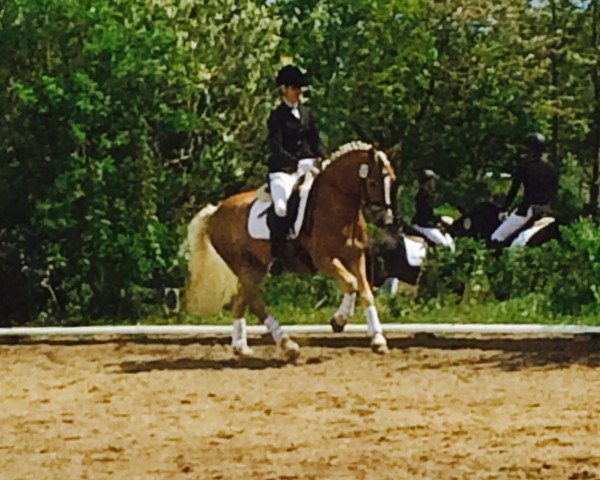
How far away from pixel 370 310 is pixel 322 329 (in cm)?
185

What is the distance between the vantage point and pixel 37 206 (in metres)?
18.4

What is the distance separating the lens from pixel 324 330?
16.4 meters

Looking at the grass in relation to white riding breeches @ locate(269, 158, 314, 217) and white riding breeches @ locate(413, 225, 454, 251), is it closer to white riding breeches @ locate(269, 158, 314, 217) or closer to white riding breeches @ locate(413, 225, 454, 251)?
white riding breeches @ locate(413, 225, 454, 251)

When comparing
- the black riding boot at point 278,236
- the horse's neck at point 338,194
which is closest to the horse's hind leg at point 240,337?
the black riding boot at point 278,236

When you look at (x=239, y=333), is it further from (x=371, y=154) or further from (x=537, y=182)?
(x=537, y=182)

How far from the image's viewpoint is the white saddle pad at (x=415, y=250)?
19.8 metres

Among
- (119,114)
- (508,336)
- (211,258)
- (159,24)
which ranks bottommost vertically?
(508,336)

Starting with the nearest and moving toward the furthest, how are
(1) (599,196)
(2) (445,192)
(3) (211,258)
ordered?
1. (3) (211,258)
2. (1) (599,196)
3. (2) (445,192)

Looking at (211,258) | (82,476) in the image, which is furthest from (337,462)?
(211,258)

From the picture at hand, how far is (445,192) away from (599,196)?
4423mm

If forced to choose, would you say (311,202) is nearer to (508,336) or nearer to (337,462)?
(508,336)

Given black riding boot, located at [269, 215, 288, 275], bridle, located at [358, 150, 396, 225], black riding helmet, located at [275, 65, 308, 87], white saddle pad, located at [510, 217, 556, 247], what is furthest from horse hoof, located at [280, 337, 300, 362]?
white saddle pad, located at [510, 217, 556, 247]

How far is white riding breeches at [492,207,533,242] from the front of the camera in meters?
21.4

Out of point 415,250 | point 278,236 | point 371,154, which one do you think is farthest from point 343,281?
point 415,250
